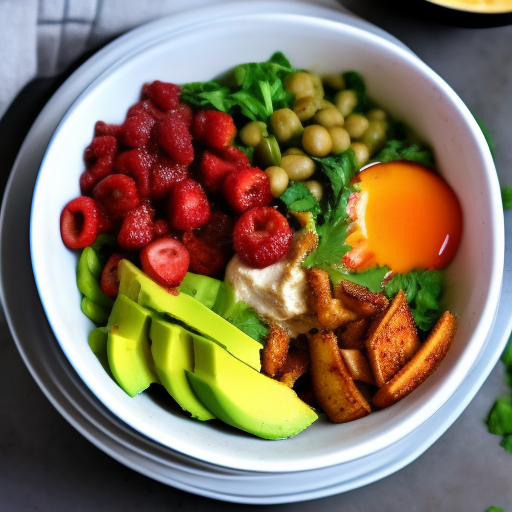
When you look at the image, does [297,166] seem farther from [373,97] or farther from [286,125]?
[373,97]

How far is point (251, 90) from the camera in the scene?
183cm

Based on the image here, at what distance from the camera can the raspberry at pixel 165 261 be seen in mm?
1588

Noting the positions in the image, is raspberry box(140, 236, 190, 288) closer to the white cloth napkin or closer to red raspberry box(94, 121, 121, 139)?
red raspberry box(94, 121, 121, 139)

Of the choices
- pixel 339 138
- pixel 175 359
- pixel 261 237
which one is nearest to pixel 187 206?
pixel 261 237

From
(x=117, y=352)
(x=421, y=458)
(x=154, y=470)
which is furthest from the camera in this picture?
(x=421, y=458)

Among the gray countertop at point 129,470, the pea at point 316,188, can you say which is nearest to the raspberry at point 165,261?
the pea at point 316,188

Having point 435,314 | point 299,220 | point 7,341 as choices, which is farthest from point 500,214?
point 7,341

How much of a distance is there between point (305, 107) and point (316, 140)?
13cm

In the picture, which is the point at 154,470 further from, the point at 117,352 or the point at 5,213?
the point at 5,213

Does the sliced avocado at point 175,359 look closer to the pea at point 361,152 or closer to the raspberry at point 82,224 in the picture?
the raspberry at point 82,224

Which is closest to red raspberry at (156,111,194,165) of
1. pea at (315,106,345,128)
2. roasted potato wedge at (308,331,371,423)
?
pea at (315,106,345,128)

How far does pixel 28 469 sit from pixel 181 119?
1.23m

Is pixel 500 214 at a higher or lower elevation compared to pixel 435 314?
higher

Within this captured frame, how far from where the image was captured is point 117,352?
4.92ft
